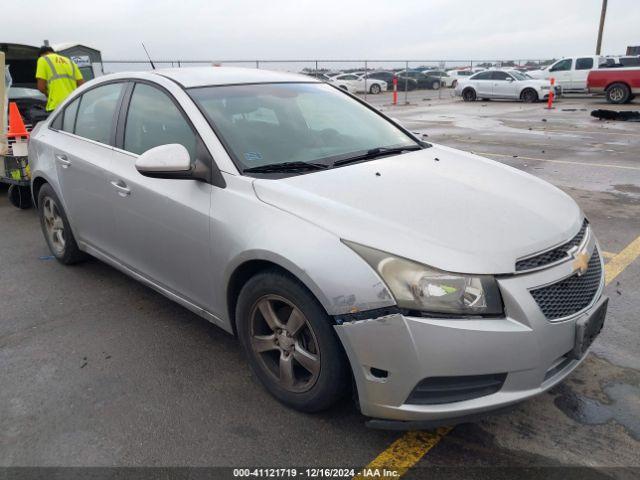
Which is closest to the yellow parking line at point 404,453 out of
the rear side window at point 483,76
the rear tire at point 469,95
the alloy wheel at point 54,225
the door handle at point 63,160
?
the door handle at point 63,160

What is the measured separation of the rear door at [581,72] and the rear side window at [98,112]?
81.9ft

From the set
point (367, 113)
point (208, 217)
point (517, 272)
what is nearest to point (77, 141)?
point (208, 217)

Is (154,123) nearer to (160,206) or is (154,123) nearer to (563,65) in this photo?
(160,206)

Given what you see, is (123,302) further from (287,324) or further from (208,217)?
(287,324)

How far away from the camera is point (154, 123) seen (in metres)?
3.53

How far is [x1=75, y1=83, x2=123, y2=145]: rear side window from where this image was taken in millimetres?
3936

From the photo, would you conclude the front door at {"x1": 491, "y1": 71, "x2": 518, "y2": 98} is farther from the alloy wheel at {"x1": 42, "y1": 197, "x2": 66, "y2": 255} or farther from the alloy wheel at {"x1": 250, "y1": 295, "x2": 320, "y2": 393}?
the alloy wheel at {"x1": 250, "y1": 295, "x2": 320, "y2": 393}

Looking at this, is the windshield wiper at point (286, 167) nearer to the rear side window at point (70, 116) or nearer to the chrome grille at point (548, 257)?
the chrome grille at point (548, 257)

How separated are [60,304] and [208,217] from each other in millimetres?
1938

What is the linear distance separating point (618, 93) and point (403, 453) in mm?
22138

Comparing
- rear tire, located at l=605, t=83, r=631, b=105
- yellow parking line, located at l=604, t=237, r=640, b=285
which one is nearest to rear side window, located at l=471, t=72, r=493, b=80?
rear tire, located at l=605, t=83, r=631, b=105

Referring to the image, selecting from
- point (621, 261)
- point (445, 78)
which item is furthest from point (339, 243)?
point (445, 78)

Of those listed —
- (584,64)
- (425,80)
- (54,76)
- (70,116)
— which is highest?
(54,76)

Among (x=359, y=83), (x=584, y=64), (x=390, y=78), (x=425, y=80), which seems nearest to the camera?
(x=584, y=64)
